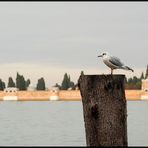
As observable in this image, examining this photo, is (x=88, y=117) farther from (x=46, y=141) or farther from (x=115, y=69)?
(x=46, y=141)

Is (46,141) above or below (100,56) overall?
below

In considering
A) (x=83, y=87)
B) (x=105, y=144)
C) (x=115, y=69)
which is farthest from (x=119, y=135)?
(x=115, y=69)

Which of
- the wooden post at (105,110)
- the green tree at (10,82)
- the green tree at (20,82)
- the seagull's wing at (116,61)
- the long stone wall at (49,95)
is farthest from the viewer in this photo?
the long stone wall at (49,95)

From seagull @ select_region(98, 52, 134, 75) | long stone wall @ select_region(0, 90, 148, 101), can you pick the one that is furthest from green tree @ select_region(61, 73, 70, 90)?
seagull @ select_region(98, 52, 134, 75)

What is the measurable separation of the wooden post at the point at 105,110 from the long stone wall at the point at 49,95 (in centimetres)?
8741

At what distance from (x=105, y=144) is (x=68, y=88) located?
300 feet

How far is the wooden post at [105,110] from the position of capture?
452cm

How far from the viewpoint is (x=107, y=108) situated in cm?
452

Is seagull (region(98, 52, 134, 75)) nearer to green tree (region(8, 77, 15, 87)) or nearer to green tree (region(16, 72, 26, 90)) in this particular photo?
green tree (region(16, 72, 26, 90))

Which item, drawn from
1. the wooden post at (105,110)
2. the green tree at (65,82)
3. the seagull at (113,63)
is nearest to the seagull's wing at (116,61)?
the seagull at (113,63)

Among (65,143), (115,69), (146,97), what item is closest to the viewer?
(115,69)

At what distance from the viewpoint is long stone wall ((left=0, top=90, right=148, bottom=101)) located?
93562 millimetres

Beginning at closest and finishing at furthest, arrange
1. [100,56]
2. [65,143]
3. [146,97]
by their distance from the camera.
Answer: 1. [100,56]
2. [65,143]
3. [146,97]

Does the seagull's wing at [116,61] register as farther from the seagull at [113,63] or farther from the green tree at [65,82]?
the green tree at [65,82]
